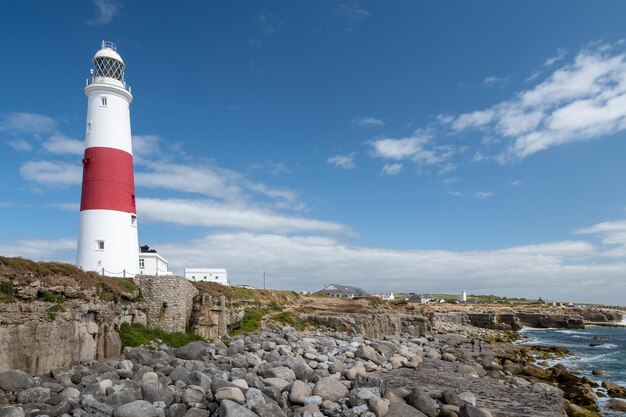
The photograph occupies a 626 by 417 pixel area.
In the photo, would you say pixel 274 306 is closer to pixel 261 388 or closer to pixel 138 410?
pixel 261 388

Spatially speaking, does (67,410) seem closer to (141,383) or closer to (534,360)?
(141,383)

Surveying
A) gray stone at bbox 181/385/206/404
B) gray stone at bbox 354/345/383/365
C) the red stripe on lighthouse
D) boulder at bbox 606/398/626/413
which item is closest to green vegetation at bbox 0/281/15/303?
gray stone at bbox 181/385/206/404

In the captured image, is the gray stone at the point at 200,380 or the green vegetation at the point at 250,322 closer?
the gray stone at the point at 200,380

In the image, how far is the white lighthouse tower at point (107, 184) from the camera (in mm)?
23562

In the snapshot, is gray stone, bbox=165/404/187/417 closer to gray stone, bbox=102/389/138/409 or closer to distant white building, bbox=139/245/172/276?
gray stone, bbox=102/389/138/409

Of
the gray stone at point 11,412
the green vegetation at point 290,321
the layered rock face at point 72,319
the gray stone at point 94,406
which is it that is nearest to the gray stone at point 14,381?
the layered rock face at point 72,319

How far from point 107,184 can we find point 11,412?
14786 millimetres

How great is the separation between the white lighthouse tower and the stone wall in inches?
116

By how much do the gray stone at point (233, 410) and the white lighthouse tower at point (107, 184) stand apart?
14225 mm

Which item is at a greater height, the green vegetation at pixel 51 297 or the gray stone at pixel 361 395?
the green vegetation at pixel 51 297

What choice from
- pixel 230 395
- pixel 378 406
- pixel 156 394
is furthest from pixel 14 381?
pixel 378 406

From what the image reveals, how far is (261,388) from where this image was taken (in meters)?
13.8

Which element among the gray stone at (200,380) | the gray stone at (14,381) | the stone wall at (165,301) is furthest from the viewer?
the stone wall at (165,301)

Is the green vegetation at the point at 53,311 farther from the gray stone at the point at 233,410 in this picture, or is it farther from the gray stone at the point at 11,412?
the gray stone at the point at 233,410
